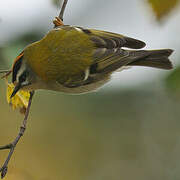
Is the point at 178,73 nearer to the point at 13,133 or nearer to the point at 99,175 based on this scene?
the point at 13,133

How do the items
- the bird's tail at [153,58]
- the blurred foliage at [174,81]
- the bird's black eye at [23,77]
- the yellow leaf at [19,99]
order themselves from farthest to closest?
the bird's tail at [153,58]
the bird's black eye at [23,77]
the yellow leaf at [19,99]
the blurred foliage at [174,81]

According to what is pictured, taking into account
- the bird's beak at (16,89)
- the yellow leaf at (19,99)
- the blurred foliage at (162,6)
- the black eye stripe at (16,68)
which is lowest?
the yellow leaf at (19,99)

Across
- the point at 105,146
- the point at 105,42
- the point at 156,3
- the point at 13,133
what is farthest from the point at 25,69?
the point at 105,146

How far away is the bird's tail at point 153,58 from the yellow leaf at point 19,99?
641mm

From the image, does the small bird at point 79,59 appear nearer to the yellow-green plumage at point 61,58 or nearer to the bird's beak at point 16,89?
the yellow-green plumage at point 61,58

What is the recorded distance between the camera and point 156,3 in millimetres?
2379

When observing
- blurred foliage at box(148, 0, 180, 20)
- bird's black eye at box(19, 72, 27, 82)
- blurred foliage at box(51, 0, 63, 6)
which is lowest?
bird's black eye at box(19, 72, 27, 82)

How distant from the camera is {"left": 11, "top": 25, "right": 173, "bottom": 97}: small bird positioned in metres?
2.49

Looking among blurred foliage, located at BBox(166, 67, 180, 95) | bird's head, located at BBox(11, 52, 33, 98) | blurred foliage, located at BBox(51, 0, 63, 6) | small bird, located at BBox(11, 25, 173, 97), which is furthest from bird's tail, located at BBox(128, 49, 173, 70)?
bird's head, located at BBox(11, 52, 33, 98)

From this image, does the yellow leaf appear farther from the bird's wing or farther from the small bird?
the bird's wing

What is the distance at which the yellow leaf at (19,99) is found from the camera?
2191 millimetres

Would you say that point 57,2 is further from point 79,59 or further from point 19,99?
point 19,99

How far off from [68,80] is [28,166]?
1.57m

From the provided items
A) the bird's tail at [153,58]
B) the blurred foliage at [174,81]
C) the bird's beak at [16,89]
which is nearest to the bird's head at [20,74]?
the bird's beak at [16,89]
